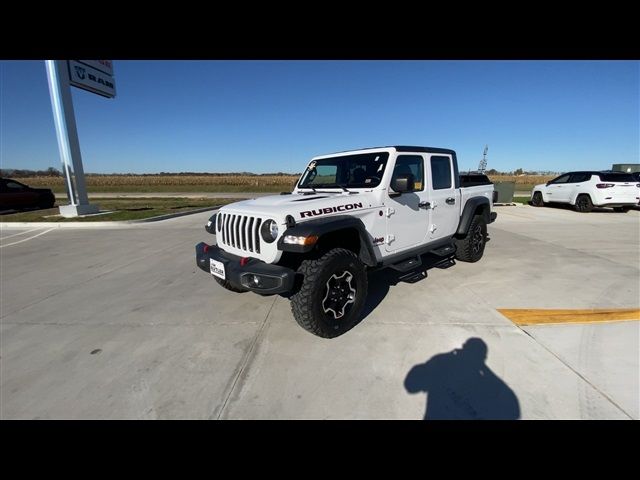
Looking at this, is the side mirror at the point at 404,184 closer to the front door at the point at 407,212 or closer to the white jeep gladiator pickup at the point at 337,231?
the white jeep gladiator pickup at the point at 337,231

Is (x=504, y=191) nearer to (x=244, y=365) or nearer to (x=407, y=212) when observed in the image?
(x=407, y=212)

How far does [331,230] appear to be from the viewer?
2676mm

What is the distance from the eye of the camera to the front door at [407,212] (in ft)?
11.4

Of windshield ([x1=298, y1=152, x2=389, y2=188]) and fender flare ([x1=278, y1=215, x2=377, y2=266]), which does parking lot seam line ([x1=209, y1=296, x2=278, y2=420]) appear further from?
windshield ([x1=298, y1=152, x2=389, y2=188])

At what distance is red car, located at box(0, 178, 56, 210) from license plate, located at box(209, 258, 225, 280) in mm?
16814

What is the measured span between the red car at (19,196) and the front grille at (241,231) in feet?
55.0

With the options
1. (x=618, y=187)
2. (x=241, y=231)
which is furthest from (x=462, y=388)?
(x=618, y=187)

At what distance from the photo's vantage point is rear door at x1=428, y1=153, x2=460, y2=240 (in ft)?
13.6

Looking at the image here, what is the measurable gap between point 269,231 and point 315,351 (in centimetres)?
119

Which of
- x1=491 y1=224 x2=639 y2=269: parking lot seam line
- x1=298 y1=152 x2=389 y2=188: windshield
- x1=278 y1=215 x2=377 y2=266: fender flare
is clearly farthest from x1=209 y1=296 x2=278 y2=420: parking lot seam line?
x1=491 y1=224 x2=639 y2=269: parking lot seam line

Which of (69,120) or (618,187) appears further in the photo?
(69,120)
